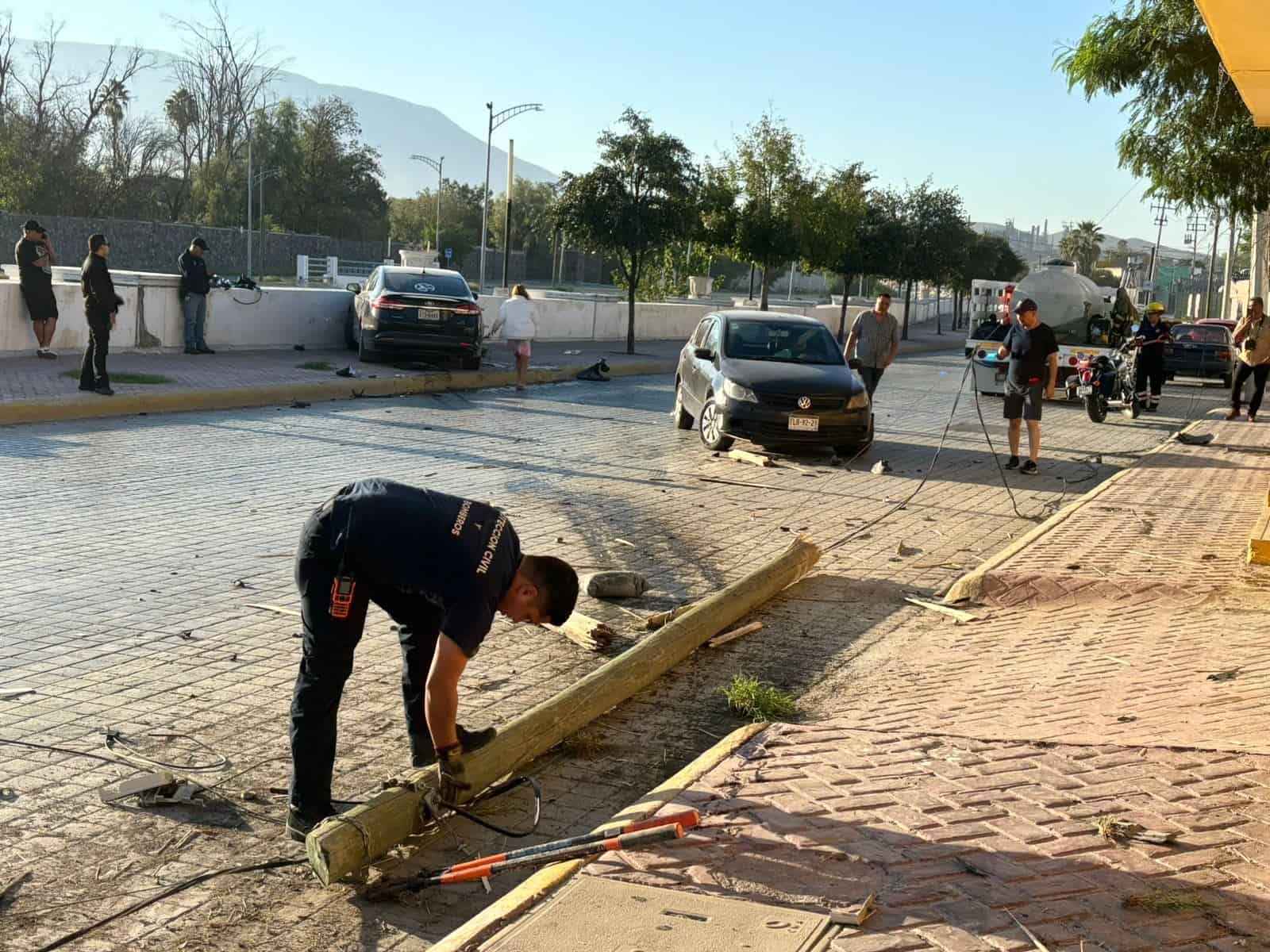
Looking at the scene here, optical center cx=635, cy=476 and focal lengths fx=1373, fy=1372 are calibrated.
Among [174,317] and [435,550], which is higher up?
[174,317]

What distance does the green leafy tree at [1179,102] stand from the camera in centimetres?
1617

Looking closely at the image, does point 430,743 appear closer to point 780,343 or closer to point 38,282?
point 780,343

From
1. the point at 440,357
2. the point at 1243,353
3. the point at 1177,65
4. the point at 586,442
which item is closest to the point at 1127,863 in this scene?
the point at 586,442

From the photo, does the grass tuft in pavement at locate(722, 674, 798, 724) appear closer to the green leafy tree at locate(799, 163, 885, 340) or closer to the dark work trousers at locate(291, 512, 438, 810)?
the dark work trousers at locate(291, 512, 438, 810)

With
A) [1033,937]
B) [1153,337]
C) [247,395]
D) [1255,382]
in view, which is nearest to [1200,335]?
[1153,337]

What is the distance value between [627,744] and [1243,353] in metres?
17.3

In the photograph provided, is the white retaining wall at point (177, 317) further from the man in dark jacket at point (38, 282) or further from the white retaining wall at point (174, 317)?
the man in dark jacket at point (38, 282)

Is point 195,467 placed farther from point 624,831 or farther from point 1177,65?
point 1177,65

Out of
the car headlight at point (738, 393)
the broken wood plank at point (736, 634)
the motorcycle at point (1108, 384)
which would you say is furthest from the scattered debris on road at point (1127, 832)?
the motorcycle at point (1108, 384)

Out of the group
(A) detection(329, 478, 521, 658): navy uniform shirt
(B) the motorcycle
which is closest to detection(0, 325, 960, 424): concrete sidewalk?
(B) the motorcycle

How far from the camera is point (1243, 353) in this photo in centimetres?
2030

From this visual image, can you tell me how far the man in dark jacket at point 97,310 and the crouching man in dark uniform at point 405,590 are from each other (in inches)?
515

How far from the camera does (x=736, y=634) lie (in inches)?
303

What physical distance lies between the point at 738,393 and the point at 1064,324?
13.2m
